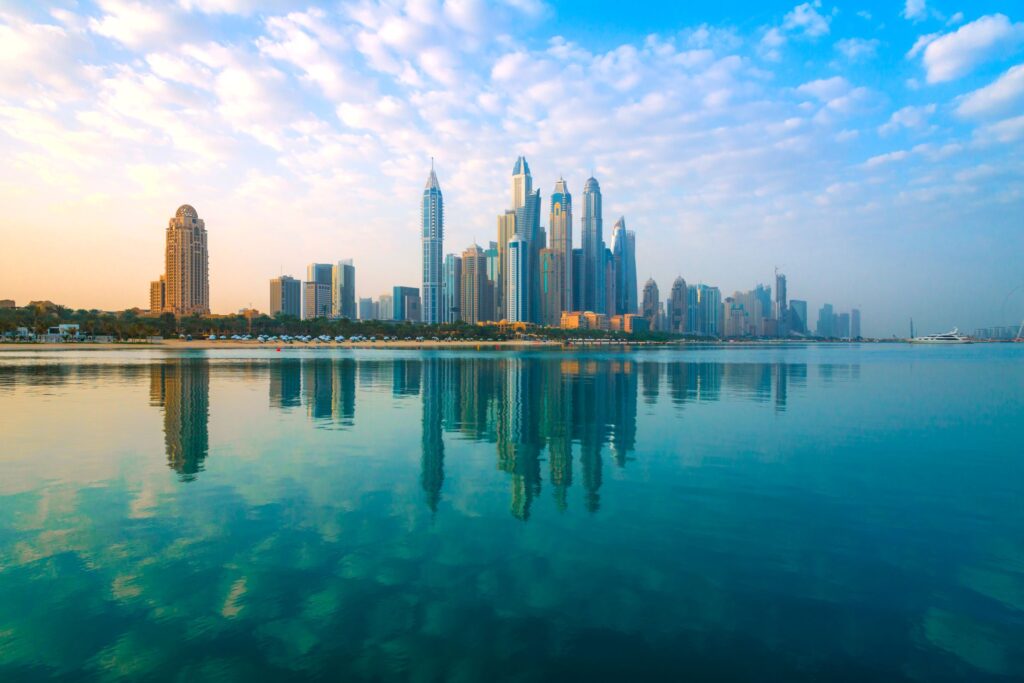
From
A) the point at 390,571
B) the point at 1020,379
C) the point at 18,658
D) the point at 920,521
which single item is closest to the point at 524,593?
the point at 390,571

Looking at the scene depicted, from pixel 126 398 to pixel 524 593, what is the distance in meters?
39.1

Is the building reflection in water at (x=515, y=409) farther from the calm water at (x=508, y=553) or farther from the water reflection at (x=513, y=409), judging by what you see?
the calm water at (x=508, y=553)

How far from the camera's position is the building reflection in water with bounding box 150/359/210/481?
72.3 ft

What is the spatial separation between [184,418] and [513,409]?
17872 mm

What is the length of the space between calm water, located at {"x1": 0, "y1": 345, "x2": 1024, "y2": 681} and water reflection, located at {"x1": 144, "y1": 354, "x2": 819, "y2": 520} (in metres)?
0.33

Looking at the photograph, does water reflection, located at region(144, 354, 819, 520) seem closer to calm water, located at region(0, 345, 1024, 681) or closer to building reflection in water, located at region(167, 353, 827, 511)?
building reflection in water, located at region(167, 353, 827, 511)

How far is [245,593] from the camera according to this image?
11203 mm

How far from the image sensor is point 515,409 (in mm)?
37531

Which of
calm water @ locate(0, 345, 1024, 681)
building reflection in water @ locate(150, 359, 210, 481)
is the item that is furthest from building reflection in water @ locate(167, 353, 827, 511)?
calm water @ locate(0, 345, 1024, 681)

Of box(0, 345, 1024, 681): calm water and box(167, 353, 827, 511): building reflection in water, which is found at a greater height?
box(167, 353, 827, 511): building reflection in water

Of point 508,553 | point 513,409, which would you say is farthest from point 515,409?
point 508,553

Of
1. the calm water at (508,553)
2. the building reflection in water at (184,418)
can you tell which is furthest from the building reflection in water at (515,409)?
the calm water at (508,553)

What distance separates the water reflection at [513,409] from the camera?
21125mm

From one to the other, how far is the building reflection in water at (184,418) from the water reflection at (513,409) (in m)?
0.05
